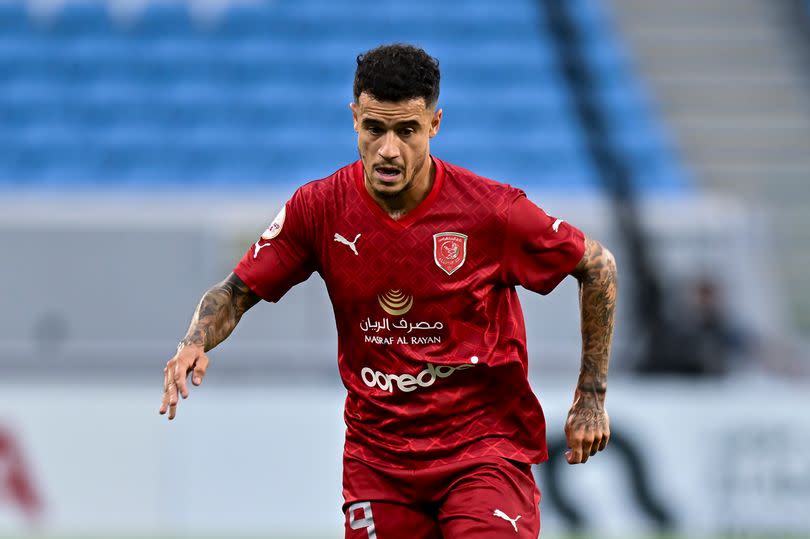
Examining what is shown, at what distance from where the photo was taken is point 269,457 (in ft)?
28.8

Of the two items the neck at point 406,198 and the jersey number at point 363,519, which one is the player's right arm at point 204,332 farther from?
the jersey number at point 363,519

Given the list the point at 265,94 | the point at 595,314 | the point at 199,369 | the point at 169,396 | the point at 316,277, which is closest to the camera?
the point at 169,396

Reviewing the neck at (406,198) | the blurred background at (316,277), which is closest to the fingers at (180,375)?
the neck at (406,198)

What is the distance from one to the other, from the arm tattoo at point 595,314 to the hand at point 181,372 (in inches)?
42.5

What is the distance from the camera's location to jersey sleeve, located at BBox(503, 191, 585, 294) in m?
4.00

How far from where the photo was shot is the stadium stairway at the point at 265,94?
41.3ft

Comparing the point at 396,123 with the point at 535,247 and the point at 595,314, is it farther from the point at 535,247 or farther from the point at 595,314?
the point at 595,314

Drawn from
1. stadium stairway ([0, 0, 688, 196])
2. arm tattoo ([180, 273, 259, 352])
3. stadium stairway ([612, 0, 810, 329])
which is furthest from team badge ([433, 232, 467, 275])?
stadium stairway ([612, 0, 810, 329])

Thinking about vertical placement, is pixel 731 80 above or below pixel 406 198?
above

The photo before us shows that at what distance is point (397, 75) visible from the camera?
12.5 feet

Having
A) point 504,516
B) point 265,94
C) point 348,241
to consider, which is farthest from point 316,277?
point 504,516

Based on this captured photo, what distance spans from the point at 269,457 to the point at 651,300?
9.00ft

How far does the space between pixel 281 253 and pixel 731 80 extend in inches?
413

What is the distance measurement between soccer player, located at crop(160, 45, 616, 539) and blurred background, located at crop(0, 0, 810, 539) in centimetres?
462
